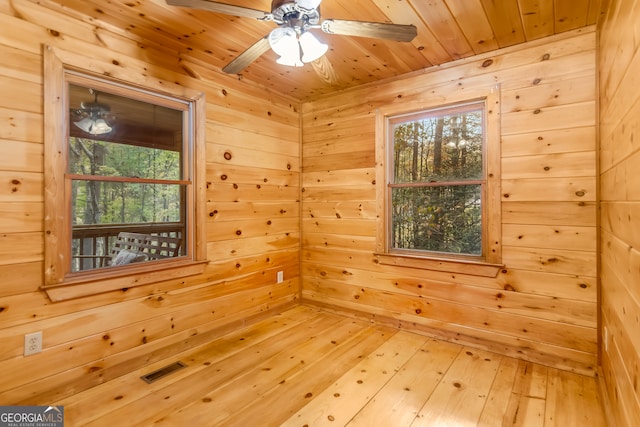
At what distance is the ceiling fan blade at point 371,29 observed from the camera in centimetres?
158

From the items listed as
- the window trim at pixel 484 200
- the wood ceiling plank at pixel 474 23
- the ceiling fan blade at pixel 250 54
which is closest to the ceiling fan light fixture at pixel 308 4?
the ceiling fan blade at pixel 250 54

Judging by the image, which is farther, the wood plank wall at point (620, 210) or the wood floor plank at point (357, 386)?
the wood floor plank at point (357, 386)

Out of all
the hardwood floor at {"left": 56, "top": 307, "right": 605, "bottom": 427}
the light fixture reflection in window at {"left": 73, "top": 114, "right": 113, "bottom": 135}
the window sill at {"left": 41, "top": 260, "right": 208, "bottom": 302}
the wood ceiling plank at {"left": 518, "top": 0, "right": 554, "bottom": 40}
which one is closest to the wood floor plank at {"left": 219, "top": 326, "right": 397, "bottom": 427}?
the hardwood floor at {"left": 56, "top": 307, "right": 605, "bottom": 427}

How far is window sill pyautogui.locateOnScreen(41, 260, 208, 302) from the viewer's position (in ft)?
6.42

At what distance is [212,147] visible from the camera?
2.77 meters

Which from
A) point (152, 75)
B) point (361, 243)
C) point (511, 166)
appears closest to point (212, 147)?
point (152, 75)

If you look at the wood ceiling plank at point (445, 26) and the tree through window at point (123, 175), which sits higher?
the wood ceiling plank at point (445, 26)

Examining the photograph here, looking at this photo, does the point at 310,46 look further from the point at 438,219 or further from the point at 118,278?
the point at 118,278

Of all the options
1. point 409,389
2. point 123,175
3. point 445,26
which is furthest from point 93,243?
point 445,26

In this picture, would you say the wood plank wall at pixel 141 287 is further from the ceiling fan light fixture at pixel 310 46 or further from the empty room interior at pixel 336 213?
the ceiling fan light fixture at pixel 310 46

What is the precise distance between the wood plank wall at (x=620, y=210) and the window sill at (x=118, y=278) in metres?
2.62

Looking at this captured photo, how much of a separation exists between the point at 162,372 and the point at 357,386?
1344mm

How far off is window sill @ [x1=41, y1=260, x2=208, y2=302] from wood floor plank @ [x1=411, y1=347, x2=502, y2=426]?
6.32 ft

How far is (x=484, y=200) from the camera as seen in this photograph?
2.57m
